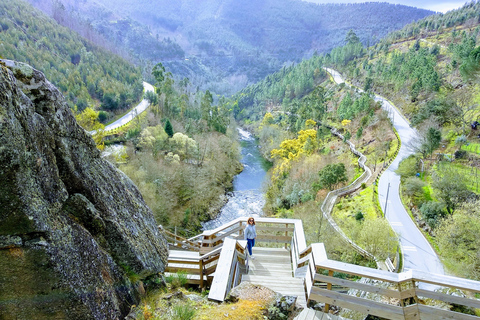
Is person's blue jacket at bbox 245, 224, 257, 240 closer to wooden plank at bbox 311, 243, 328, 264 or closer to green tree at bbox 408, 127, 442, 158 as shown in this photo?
wooden plank at bbox 311, 243, 328, 264

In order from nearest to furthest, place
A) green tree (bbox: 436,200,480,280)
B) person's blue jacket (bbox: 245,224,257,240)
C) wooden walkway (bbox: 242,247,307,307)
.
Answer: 1. wooden walkway (bbox: 242,247,307,307)
2. person's blue jacket (bbox: 245,224,257,240)
3. green tree (bbox: 436,200,480,280)

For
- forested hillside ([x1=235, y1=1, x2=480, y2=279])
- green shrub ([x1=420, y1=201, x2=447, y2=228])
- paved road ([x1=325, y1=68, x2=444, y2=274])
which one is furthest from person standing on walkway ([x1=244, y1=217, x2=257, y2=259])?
green shrub ([x1=420, y1=201, x2=447, y2=228])

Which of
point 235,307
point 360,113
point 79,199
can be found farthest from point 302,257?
point 360,113

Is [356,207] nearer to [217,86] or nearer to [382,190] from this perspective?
[382,190]

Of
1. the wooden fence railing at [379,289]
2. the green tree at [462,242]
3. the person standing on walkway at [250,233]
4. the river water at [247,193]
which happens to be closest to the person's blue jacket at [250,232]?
the person standing on walkway at [250,233]

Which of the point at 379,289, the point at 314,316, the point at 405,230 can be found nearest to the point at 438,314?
the point at 379,289

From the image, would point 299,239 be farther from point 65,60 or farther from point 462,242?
point 65,60
